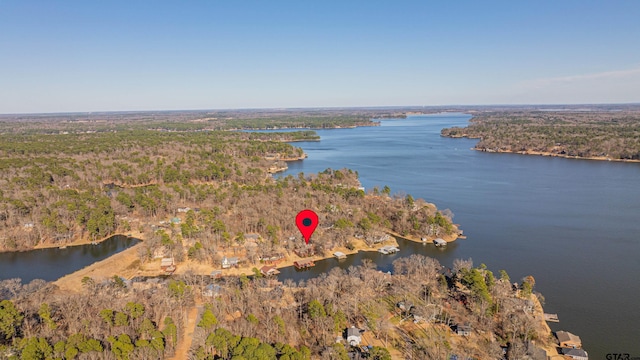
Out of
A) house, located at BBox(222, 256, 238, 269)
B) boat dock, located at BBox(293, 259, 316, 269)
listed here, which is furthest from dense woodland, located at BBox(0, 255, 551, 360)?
boat dock, located at BBox(293, 259, 316, 269)

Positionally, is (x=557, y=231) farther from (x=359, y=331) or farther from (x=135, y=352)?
(x=135, y=352)

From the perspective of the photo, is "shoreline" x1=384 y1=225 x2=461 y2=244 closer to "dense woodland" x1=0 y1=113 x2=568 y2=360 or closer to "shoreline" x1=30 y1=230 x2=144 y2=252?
"dense woodland" x1=0 y1=113 x2=568 y2=360

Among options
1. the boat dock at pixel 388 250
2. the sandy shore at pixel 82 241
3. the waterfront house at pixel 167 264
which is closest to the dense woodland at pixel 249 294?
the sandy shore at pixel 82 241

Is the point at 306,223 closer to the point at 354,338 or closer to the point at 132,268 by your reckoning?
the point at 132,268

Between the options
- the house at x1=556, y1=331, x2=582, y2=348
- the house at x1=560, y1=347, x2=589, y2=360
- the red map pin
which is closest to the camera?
the house at x1=560, y1=347, x2=589, y2=360

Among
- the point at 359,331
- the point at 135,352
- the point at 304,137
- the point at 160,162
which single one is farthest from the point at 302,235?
the point at 304,137

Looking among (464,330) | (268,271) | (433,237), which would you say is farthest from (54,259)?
(433,237)
